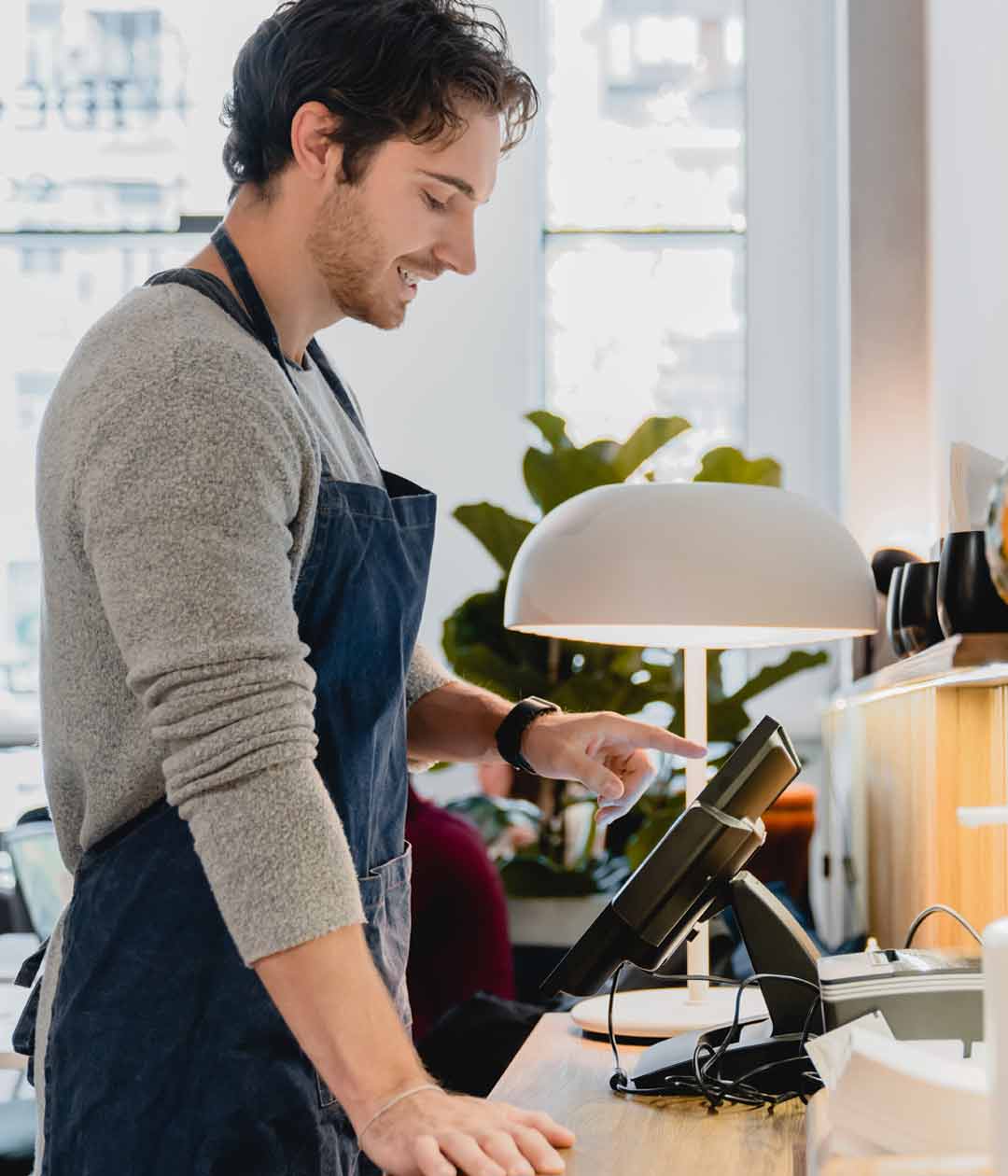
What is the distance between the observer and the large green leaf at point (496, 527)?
12.3ft

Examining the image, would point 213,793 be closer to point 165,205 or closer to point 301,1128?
point 301,1128

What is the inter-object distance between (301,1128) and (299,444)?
1.62 ft

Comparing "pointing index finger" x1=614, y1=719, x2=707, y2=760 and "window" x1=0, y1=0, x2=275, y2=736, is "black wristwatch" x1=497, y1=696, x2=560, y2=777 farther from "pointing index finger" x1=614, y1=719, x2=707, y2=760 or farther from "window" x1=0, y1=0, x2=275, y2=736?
"window" x1=0, y1=0, x2=275, y2=736

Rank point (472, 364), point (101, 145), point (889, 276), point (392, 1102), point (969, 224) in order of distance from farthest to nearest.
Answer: point (101, 145) < point (472, 364) < point (889, 276) < point (969, 224) < point (392, 1102)

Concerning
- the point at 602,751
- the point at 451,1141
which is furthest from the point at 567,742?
the point at 451,1141

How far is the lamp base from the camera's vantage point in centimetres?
139

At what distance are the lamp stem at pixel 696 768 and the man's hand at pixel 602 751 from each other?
0.07 m

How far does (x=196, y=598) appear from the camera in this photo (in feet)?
2.97

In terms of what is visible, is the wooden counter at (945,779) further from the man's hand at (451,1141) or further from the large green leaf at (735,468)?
the large green leaf at (735,468)

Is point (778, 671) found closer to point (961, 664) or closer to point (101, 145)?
point (961, 664)

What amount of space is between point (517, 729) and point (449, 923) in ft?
4.57

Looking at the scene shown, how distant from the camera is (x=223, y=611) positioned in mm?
905

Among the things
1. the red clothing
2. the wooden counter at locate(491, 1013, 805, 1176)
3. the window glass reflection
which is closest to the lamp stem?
the wooden counter at locate(491, 1013, 805, 1176)

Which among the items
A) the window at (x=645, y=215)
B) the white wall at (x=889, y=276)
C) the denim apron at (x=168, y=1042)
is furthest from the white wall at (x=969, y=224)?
the window at (x=645, y=215)
